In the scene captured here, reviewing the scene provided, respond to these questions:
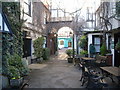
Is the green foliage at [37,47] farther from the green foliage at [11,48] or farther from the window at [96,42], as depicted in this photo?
the window at [96,42]

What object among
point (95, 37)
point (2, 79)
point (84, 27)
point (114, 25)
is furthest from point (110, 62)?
point (84, 27)

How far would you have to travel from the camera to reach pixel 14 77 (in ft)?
17.9

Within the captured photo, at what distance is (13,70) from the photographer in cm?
569

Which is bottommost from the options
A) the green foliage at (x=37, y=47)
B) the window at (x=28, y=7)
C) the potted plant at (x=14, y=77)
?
the potted plant at (x=14, y=77)

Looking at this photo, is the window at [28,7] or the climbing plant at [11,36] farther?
the window at [28,7]

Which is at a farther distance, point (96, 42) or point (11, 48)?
point (96, 42)

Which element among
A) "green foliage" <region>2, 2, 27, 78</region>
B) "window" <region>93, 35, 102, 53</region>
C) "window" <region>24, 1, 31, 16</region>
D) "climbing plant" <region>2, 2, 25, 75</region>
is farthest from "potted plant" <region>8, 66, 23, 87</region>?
"window" <region>93, 35, 102, 53</region>

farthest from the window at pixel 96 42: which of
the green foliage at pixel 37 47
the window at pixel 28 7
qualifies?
the window at pixel 28 7

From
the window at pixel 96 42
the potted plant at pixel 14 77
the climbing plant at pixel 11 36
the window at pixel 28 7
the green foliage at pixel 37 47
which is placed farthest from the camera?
the window at pixel 96 42

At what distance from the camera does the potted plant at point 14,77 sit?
17.1ft

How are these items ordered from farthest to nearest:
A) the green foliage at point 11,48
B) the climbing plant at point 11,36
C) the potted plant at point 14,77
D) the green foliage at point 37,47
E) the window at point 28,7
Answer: the green foliage at point 37,47 < the window at point 28,7 < the climbing plant at point 11,36 < the green foliage at point 11,48 < the potted plant at point 14,77

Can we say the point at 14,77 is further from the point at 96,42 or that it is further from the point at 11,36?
the point at 96,42

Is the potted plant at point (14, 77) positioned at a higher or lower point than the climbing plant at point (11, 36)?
lower

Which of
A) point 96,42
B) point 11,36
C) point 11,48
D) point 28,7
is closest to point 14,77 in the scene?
point 11,48
